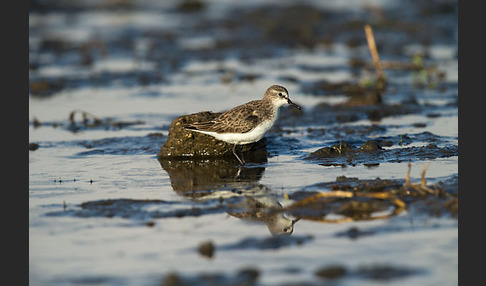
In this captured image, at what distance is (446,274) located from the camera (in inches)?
280

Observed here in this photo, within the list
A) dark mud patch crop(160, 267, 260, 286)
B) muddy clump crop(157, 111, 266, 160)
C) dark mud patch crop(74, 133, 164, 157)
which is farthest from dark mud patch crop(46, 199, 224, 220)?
dark mud patch crop(74, 133, 164, 157)

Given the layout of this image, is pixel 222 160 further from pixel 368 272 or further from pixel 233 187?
pixel 368 272

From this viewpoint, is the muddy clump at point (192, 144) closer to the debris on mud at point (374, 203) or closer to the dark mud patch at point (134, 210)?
the dark mud patch at point (134, 210)

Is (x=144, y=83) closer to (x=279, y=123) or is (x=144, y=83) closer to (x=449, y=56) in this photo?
(x=279, y=123)

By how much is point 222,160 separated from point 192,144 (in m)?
0.58

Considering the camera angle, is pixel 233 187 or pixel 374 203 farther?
pixel 233 187

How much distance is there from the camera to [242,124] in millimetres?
11836

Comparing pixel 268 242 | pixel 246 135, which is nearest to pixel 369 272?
pixel 268 242

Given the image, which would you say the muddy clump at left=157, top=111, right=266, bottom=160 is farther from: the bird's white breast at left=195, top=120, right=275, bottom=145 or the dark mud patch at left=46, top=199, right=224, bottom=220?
the dark mud patch at left=46, top=199, right=224, bottom=220

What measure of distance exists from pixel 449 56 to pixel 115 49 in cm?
1021

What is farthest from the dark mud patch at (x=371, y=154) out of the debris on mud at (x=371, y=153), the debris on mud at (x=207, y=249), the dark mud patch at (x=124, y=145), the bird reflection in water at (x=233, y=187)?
the debris on mud at (x=207, y=249)

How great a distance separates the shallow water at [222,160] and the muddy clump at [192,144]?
11.0 inches

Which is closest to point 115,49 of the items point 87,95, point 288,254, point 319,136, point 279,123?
point 87,95

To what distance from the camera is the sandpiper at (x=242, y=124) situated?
11820 mm
